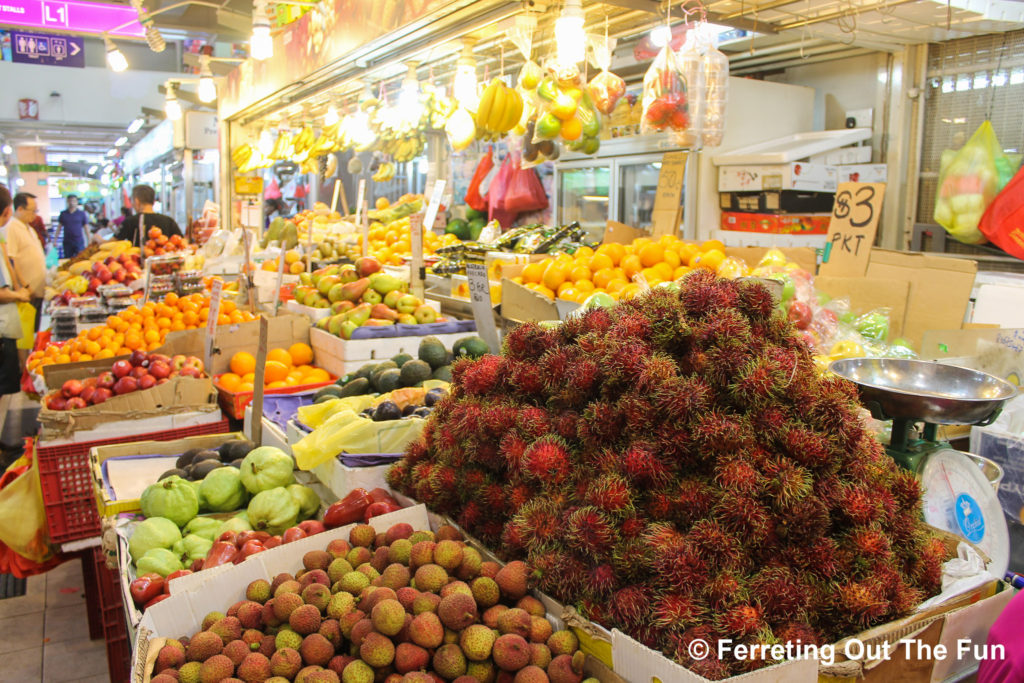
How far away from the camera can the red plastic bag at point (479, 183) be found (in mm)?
6055

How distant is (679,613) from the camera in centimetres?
105

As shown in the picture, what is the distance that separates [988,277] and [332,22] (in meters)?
4.06

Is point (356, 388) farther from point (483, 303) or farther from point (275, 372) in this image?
point (275, 372)

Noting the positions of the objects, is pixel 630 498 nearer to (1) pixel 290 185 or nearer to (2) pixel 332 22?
(2) pixel 332 22

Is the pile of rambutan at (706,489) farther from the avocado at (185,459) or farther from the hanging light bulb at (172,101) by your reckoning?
the hanging light bulb at (172,101)

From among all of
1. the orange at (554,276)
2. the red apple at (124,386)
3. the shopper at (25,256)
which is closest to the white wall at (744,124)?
the orange at (554,276)

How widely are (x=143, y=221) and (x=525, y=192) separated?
4410mm

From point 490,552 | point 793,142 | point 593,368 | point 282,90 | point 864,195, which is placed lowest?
point 490,552

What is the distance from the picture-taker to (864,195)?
3.06m

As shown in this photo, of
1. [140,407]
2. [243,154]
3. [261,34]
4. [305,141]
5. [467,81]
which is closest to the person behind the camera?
[140,407]

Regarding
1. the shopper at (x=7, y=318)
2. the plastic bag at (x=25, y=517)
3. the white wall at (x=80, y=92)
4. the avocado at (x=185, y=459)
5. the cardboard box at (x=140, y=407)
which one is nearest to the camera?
the avocado at (x=185, y=459)

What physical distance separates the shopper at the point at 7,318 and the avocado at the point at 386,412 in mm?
4145

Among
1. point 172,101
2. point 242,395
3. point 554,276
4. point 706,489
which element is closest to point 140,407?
point 242,395

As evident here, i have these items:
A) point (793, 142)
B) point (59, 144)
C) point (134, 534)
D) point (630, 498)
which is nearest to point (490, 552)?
point (630, 498)
